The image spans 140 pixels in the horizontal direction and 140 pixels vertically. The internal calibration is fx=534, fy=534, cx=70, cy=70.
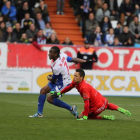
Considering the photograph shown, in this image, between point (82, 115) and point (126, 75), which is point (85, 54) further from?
point (82, 115)

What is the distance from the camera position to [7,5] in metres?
23.9

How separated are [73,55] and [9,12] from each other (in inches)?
140

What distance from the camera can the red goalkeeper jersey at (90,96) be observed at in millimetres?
12047

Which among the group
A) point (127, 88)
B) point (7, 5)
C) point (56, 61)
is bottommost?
point (127, 88)

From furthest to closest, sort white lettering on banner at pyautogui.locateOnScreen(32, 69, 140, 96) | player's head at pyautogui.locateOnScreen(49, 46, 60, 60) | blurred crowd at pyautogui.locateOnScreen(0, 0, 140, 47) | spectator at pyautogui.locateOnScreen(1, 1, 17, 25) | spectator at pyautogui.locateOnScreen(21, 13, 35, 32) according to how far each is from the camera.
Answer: spectator at pyautogui.locateOnScreen(1, 1, 17, 25) → spectator at pyautogui.locateOnScreen(21, 13, 35, 32) → blurred crowd at pyautogui.locateOnScreen(0, 0, 140, 47) → white lettering on banner at pyautogui.locateOnScreen(32, 69, 140, 96) → player's head at pyautogui.locateOnScreen(49, 46, 60, 60)

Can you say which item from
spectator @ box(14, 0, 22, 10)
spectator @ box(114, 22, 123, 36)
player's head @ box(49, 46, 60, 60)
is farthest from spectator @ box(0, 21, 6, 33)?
player's head @ box(49, 46, 60, 60)

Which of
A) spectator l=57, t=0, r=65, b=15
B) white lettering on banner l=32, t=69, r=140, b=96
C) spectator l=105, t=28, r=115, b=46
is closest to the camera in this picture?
white lettering on banner l=32, t=69, r=140, b=96

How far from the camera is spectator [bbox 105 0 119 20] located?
26.4 meters

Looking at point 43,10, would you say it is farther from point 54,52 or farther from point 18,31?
point 54,52

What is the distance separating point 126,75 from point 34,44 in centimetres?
414

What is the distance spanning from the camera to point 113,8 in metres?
26.9

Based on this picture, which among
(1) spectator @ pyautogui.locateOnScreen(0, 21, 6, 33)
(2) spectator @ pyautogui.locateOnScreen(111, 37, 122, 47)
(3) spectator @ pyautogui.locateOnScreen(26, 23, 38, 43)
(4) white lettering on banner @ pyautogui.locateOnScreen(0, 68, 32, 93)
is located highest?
(1) spectator @ pyautogui.locateOnScreen(0, 21, 6, 33)

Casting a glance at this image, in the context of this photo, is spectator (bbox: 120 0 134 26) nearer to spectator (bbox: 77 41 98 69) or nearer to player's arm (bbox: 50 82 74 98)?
spectator (bbox: 77 41 98 69)

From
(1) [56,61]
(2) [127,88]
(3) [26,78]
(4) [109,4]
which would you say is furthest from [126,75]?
(1) [56,61]
